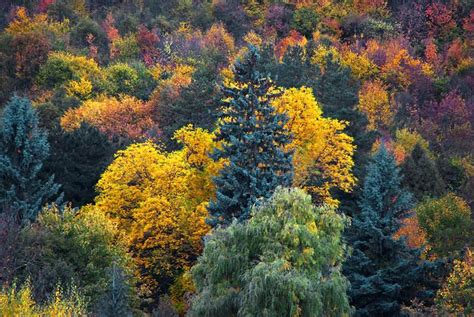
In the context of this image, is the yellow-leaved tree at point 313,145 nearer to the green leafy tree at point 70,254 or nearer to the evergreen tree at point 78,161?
the green leafy tree at point 70,254

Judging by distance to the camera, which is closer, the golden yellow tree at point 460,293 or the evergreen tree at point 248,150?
the golden yellow tree at point 460,293

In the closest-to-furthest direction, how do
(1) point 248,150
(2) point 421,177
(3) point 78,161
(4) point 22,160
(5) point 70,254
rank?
(5) point 70,254
(1) point 248,150
(4) point 22,160
(3) point 78,161
(2) point 421,177

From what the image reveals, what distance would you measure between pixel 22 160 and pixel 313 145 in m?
16.6

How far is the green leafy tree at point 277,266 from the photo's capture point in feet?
65.7

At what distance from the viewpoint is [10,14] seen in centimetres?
9606

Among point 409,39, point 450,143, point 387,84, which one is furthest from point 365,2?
point 450,143

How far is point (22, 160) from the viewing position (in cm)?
3831

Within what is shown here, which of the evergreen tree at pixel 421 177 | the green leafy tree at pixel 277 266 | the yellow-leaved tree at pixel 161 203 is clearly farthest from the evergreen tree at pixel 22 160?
the evergreen tree at pixel 421 177

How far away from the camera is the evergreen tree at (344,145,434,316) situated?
30.4 meters

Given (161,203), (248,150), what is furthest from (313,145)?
(161,203)

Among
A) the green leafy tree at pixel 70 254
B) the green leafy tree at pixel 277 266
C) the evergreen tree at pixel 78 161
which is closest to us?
the green leafy tree at pixel 277 266

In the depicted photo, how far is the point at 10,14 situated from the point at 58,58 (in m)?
27.9

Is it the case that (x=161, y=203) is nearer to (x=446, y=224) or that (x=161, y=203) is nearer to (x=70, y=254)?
(x=70, y=254)

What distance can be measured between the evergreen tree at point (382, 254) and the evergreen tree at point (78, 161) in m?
17.6
